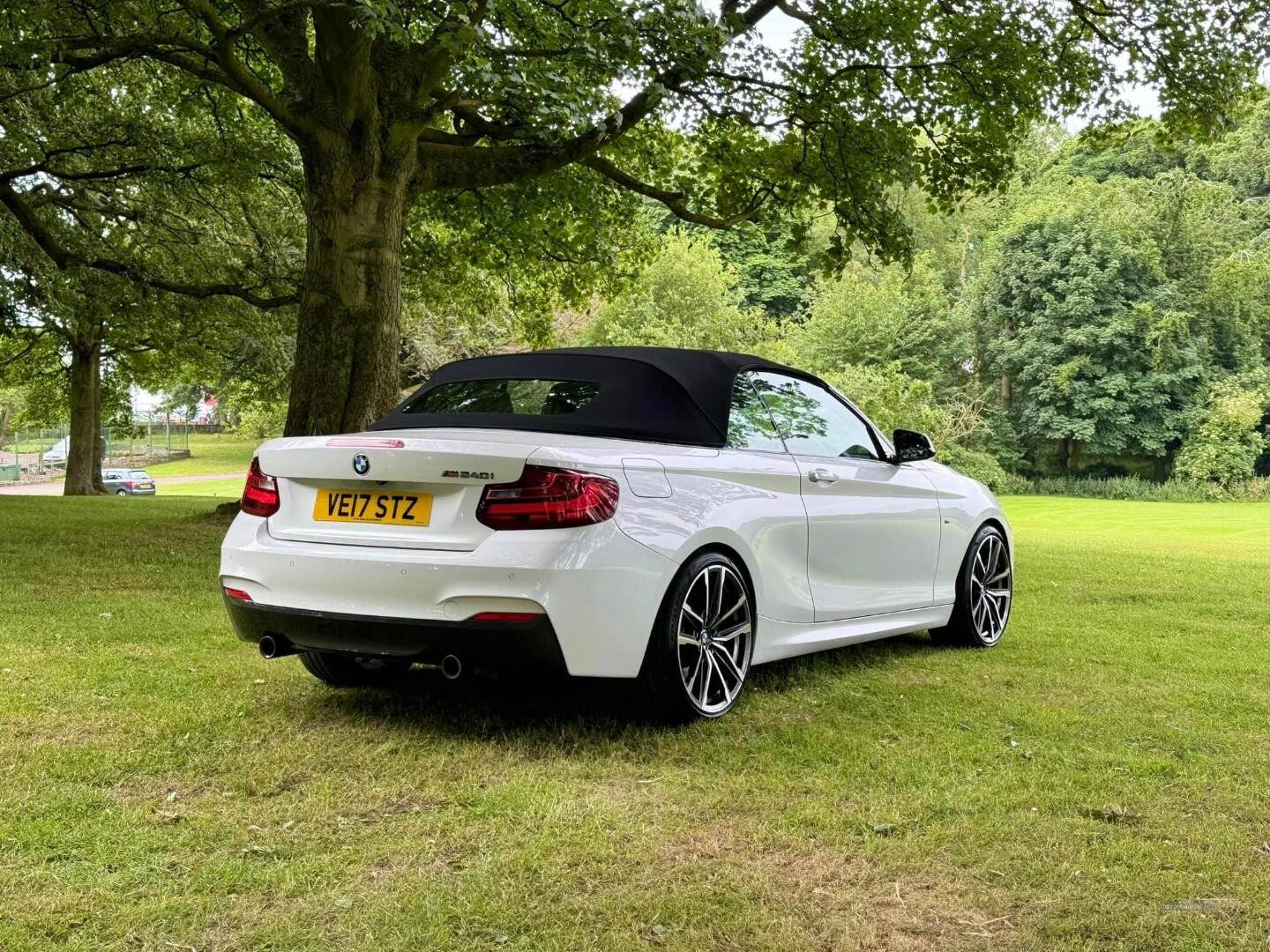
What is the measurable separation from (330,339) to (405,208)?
1.58 m

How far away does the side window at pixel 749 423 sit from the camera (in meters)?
5.22

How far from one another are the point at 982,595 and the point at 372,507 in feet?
13.5

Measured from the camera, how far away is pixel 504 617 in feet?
13.4

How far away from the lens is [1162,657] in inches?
263

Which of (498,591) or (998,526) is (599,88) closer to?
(998,526)

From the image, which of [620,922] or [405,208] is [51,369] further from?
[620,922]

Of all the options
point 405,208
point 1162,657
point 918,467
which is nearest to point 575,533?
point 918,467

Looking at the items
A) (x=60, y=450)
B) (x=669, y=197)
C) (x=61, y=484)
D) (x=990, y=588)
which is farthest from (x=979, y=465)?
(x=60, y=450)

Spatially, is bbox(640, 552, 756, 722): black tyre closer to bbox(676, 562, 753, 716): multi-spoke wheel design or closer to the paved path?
bbox(676, 562, 753, 716): multi-spoke wheel design

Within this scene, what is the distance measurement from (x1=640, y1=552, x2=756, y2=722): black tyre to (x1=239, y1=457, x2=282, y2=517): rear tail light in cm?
165

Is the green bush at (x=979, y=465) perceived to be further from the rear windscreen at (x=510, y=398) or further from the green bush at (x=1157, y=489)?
the rear windscreen at (x=510, y=398)

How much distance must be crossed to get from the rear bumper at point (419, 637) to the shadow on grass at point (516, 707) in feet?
0.33

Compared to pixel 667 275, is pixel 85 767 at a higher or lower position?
lower

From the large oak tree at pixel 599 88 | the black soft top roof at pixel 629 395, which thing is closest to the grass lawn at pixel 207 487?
the large oak tree at pixel 599 88
